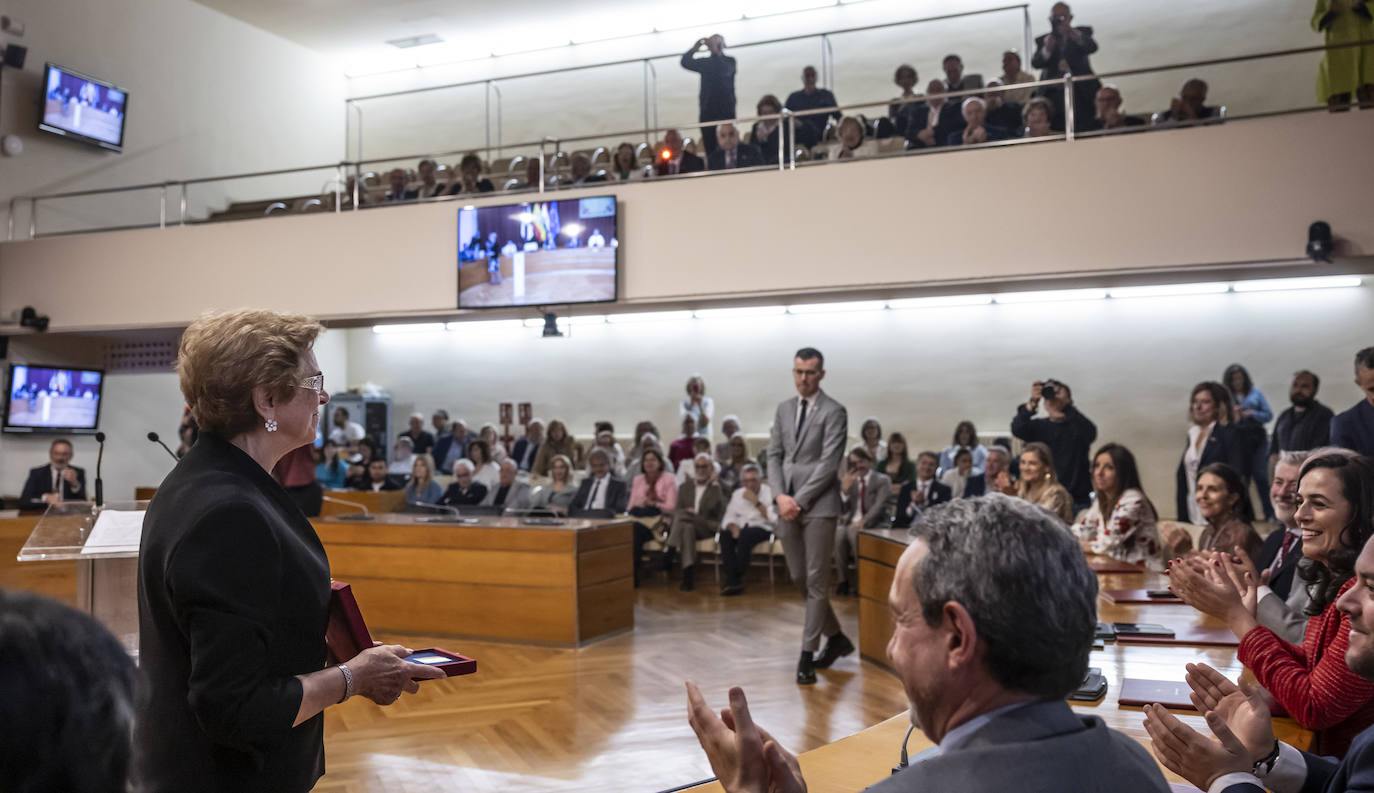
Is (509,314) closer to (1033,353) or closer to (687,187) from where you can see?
(687,187)

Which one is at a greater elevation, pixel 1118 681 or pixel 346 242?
pixel 346 242

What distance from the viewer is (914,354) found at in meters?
10.8

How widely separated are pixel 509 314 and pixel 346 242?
153 cm

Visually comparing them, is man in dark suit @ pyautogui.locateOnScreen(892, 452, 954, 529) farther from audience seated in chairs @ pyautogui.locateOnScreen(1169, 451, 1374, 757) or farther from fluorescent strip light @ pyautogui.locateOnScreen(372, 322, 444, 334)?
fluorescent strip light @ pyautogui.locateOnScreen(372, 322, 444, 334)

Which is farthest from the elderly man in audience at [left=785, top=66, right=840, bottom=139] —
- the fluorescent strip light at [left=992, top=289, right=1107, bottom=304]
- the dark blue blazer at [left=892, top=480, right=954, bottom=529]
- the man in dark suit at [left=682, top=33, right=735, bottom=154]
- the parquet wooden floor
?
the parquet wooden floor

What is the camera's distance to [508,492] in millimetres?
9133

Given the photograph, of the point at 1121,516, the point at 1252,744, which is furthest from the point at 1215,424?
the point at 1252,744

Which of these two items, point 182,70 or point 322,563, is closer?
point 322,563

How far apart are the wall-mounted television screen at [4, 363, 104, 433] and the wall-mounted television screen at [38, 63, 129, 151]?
2.26 m

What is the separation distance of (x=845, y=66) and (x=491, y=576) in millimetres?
7531

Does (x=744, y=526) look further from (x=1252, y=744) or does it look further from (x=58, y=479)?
(x=1252, y=744)

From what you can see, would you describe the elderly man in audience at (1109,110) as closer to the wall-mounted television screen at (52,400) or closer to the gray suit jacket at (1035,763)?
the gray suit jacket at (1035,763)

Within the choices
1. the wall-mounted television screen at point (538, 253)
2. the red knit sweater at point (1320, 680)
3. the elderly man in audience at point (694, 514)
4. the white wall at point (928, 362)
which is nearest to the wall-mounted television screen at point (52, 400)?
the white wall at point (928, 362)

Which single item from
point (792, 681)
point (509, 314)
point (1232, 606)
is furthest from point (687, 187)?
point (1232, 606)
